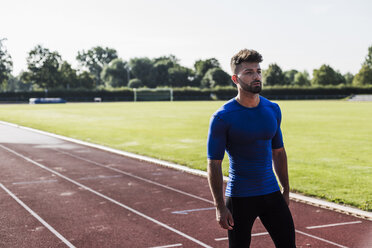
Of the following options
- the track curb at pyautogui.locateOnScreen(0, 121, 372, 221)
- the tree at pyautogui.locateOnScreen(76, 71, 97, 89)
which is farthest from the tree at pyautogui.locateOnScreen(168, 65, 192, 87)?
the track curb at pyautogui.locateOnScreen(0, 121, 372, 221)

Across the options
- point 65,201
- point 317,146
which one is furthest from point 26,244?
point 317,146

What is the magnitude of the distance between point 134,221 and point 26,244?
1.65 meters

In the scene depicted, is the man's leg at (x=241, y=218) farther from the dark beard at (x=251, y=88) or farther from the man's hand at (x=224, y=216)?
the dark beard at (x=251, y=88)

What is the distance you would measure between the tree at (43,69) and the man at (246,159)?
329 ft

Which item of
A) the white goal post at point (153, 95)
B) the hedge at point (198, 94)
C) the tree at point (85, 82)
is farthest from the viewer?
the tree at point (85, 82)

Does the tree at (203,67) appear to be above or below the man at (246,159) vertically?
above

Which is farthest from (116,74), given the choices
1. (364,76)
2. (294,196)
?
(294,196)

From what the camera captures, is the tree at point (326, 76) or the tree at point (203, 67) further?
the tree at point (203, 67)

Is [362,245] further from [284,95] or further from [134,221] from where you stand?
[284,95]

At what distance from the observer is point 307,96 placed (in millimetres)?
85562

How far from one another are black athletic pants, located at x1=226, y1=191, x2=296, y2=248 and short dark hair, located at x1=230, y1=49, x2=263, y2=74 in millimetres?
1029

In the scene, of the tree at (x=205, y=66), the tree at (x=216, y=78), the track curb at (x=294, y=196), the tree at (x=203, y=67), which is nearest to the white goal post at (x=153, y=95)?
the tree at (x=216, y=78)

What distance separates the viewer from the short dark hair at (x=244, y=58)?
332cm

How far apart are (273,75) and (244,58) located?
107253 millimetres
